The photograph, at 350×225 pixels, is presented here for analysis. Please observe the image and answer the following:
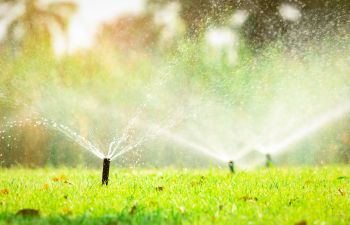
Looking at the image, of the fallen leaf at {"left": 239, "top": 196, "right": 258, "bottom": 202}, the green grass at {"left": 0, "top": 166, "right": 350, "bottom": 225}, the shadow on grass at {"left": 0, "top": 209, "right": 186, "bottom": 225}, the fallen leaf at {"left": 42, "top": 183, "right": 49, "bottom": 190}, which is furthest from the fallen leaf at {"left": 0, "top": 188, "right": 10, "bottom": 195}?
the fallen leaf at {"left": 239, "top": 196, "right": 258, "bottom": 202}

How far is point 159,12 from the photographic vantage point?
46.3 ft

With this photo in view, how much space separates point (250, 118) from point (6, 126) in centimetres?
589

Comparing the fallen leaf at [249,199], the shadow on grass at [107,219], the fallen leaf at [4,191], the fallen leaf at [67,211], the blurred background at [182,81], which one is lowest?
the shadow on grass at [107,219]

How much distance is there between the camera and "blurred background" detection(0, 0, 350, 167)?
33.4 feet

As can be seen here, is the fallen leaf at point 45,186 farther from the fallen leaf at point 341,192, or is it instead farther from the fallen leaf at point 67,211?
the fallen leaf at point 341,192

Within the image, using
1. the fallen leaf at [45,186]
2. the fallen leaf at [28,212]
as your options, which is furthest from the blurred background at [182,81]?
the fallen leaf at [28,212]

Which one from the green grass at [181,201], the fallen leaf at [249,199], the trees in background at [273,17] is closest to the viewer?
the green grass at [181,201]

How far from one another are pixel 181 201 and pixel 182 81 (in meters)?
7.68

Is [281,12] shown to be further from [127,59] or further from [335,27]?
[127,59]

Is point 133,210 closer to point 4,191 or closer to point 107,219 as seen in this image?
point 107,219

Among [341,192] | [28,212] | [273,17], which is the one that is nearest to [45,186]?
[28,212]

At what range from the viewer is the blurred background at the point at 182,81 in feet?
33.4

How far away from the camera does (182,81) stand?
1152 centimetres

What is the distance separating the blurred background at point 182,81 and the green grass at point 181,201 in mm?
4513
